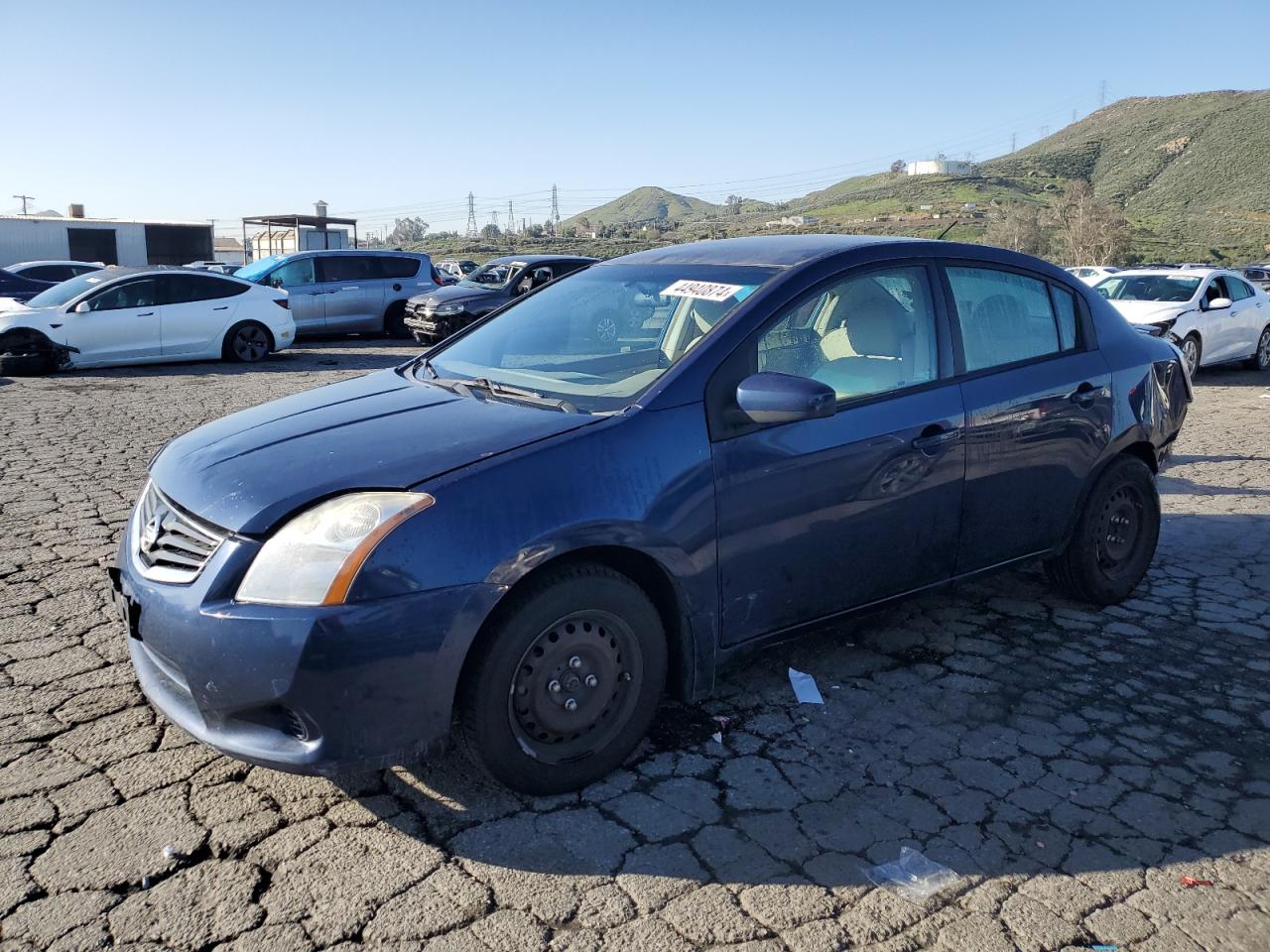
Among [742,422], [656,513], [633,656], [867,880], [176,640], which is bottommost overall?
[867,880]

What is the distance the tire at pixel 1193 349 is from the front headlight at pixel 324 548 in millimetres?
13502

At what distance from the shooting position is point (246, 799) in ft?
10.1

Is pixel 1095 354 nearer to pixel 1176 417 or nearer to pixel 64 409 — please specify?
pixel 1176 417

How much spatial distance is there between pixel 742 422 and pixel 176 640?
1.84 meters

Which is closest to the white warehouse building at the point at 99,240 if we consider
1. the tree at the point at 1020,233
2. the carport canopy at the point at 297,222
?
the carport canopy at the point at 297,222

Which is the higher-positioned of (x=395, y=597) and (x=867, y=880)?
(x=395, y=597)

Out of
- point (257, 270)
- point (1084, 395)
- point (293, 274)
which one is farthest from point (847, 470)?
point (257, 270)

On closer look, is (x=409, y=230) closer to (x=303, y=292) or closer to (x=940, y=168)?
(x=940, y=168)

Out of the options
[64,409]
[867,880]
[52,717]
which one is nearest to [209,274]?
[64,409]

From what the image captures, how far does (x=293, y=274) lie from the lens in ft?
58.6

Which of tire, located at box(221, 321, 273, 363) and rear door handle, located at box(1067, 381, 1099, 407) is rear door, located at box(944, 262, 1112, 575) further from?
tire, located at box(221, 321, 273, 363)

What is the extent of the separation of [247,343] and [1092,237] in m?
45.9

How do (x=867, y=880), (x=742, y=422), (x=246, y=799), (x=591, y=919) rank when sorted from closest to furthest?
(x=591, y=919) → (x=867, y=880) → (x=246, y=799) → (x=742, y=422)

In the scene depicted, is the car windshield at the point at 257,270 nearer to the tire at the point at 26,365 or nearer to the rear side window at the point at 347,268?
the rear side window at the point at 347,268
